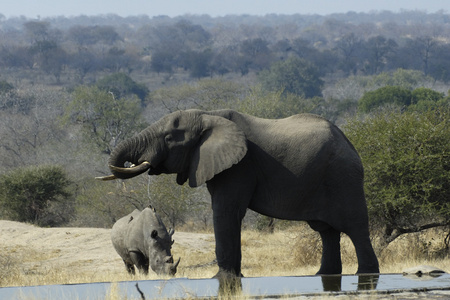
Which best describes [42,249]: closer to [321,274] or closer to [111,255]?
[111,255]

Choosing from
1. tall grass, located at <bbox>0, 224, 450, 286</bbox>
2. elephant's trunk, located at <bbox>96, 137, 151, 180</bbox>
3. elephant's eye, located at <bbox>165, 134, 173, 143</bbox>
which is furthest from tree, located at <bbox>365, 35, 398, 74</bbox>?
elephant's trunk, located at <bbox>96, 137, 151, 180</bbox>

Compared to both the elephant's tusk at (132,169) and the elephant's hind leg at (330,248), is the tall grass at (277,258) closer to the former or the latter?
the elephant's hind leg at (330,248)

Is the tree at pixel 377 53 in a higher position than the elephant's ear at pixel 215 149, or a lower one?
lower

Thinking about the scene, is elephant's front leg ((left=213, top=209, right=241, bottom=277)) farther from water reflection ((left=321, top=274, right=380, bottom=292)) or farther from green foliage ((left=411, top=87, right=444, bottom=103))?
green foliage ((left=411, top=87, right=444, bottom=103))

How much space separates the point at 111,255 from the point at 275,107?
78.3 ft

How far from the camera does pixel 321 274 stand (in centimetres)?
1073

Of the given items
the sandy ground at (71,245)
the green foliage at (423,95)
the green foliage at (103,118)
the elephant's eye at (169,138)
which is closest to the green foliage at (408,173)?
the sandy ground at (71,245)

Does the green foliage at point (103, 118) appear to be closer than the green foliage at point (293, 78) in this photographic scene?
Yes

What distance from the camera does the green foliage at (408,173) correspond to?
17.1 m

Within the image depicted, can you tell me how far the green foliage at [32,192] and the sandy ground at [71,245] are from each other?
399 centimetres

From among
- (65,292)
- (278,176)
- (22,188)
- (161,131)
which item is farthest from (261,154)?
(22,188)

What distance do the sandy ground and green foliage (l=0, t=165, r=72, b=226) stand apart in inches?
157

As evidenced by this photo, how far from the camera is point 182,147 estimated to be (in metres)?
10.3

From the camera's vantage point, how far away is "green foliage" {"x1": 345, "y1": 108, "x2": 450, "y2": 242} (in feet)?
56.0
